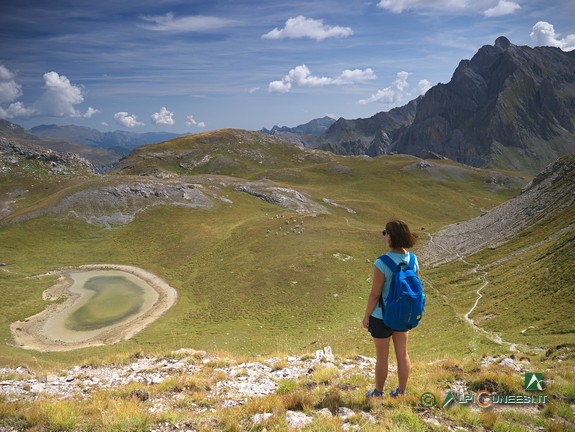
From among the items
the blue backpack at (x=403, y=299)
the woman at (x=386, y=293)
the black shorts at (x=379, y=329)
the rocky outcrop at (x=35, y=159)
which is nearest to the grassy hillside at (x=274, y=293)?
the woman at (x=386, y=293)

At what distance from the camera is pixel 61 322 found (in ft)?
152

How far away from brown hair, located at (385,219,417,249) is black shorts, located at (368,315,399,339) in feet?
7.24

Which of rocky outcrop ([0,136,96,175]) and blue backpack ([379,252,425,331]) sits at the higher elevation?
rocky outcrop ([0,136,96,175])

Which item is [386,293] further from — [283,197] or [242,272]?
[283,197]

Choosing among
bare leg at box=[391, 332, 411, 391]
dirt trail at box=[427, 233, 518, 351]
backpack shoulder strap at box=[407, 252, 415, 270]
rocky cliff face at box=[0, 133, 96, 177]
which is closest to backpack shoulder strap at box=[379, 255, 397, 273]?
backpack shoulder strap at box=[407, 252, 415, 270]

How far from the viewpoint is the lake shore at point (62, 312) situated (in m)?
40.5

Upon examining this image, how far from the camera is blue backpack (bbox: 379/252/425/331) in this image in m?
9.39

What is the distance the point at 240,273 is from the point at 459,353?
135ft

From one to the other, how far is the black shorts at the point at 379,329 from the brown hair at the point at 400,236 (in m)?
2.21

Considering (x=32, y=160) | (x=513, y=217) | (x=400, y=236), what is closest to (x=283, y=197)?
(x=513, y=217)

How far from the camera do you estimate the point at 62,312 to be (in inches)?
1945

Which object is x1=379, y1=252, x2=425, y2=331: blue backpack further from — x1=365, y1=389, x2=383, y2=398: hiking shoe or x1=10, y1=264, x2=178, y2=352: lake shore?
x1=10, y1=264, x2=178, y2=352: lake shore

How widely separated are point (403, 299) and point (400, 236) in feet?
5.78

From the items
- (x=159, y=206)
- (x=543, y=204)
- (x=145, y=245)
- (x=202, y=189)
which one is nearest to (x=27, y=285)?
(x=145, y=245)
